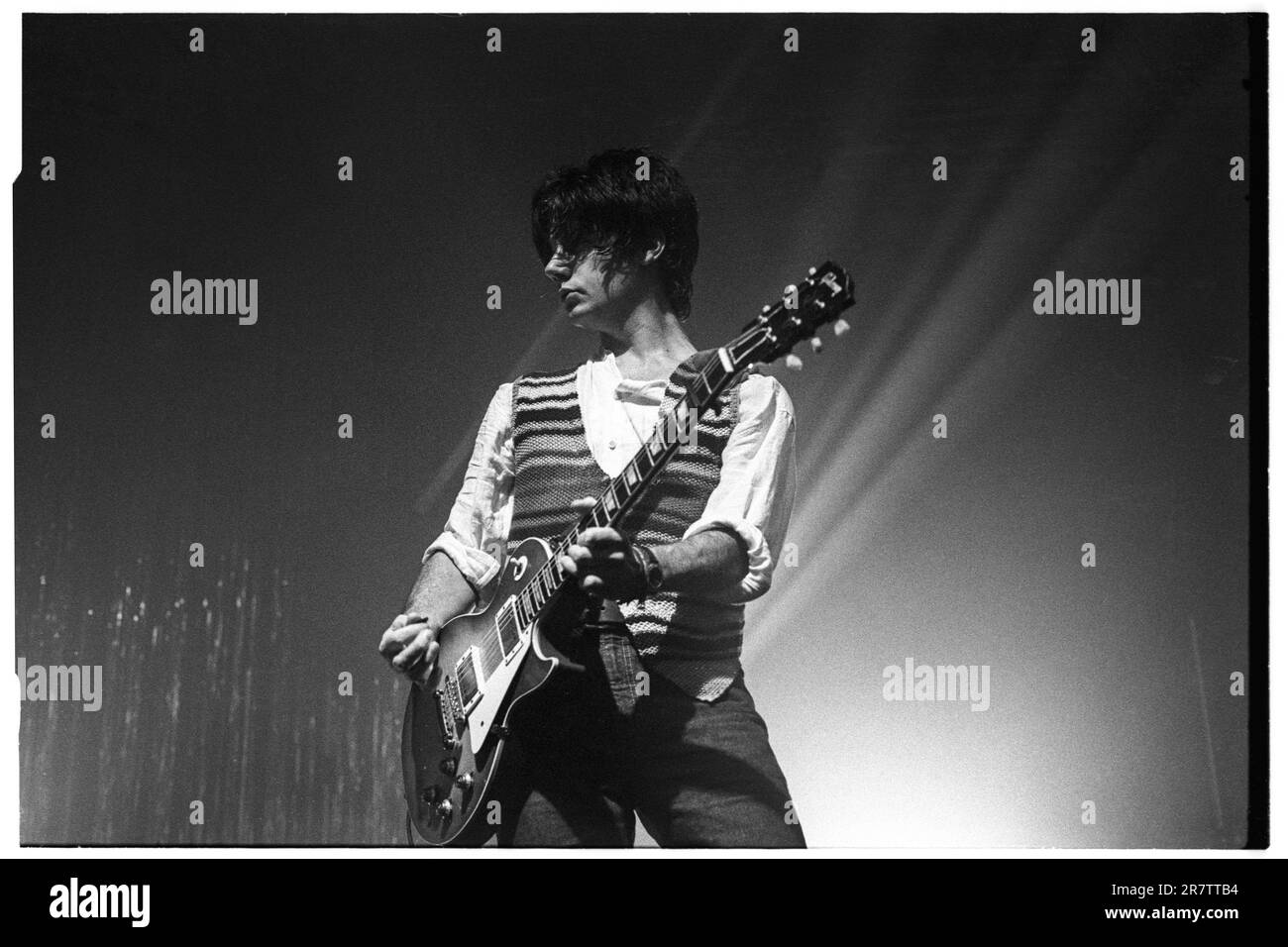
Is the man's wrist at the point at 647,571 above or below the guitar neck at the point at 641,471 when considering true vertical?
below

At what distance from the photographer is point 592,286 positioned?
3619mm

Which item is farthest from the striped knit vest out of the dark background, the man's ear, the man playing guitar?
the man's ear

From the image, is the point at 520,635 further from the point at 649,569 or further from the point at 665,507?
the point at 665,507

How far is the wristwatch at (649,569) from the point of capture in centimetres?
331

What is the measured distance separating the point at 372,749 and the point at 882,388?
1.55 m

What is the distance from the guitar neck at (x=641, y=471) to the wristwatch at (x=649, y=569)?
0.35ft

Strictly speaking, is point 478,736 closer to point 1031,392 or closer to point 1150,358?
point 1031,392

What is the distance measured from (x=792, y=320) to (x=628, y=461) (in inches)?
19.8

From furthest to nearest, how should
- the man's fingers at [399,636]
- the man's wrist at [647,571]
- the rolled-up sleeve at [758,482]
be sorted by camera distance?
the man's fingers at [399,636]
the rolled-up sleeve at [758,482]
the man's wrist at [647,571]

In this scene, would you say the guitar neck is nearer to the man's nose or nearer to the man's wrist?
the man's wrist

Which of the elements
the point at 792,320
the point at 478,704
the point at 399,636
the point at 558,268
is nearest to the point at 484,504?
the point at 399,636

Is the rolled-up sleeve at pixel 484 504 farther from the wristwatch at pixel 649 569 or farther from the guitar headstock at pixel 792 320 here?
the guitar headstock at pixel 792 320

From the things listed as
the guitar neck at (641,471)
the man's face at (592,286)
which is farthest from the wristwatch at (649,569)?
the man's face at (592,286)
